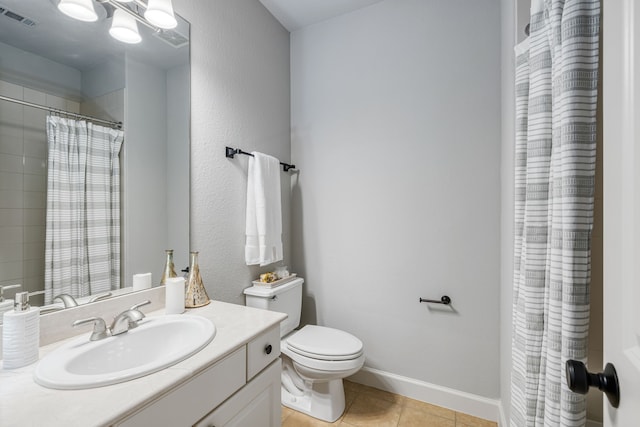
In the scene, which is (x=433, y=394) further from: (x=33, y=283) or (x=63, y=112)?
(x=63, y=112)

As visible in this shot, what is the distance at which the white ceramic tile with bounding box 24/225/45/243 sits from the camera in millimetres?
941

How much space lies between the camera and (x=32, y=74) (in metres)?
0.96

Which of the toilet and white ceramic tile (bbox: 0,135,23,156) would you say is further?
the toilet

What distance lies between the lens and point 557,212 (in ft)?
2.25

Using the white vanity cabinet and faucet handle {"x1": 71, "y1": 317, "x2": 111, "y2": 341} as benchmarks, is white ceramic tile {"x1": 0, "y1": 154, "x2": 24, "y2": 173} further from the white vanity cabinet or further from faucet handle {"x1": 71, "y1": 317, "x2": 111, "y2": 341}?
the white vanity cabinet

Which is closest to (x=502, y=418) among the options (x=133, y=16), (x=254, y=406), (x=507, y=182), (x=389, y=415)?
(x=389, y=415)

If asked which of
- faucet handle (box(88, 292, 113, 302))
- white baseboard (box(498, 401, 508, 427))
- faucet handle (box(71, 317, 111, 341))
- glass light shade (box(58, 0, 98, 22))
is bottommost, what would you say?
white baseboard (box(498, 401, 508, 427))

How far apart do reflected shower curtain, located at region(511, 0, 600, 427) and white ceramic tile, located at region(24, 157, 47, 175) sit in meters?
1.54

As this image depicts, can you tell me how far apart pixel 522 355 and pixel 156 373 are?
1031 millimetres

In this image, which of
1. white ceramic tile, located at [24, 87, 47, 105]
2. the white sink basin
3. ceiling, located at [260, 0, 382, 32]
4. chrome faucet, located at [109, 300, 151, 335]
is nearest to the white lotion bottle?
the white sink basin

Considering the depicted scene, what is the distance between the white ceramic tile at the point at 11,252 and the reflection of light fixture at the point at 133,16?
2.82 ft

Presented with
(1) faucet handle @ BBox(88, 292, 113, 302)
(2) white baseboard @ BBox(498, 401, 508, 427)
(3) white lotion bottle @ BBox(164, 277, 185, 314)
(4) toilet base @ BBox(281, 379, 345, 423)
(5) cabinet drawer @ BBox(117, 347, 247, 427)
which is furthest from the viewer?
(4) toilet base @ BBox(281, 379, 345, 423)

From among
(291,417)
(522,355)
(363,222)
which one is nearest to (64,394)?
(522,355)
